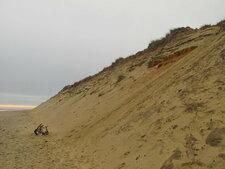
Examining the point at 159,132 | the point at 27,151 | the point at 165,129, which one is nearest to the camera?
the point at 165,129

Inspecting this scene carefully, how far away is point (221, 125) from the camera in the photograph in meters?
7.27

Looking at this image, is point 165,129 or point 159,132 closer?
point 165,129

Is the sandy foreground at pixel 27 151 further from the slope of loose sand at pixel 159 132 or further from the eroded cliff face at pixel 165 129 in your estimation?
the eroded cliff face at pixel 165 129

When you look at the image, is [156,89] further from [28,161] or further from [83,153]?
[28,161]

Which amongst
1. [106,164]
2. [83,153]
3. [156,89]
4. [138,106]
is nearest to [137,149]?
[106,164]

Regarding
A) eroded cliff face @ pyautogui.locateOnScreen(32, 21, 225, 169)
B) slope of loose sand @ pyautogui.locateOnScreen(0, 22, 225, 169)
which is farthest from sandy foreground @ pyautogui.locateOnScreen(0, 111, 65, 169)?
eroded cliff face @ pyautogui.locateOnScreen(32, 21, 225, 169)

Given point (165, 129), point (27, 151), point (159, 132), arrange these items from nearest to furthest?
1. point (165, 129)
2. point (159, 132)
3. point (27, 151)

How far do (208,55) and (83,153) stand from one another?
5845 millimetres

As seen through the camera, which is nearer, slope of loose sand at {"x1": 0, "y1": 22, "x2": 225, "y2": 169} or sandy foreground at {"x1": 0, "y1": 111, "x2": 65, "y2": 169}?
slope of loose sand at {"x1": 0, "y1": 22, "x2": 225, "y2": 169}

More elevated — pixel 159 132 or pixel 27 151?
pixel 27 151

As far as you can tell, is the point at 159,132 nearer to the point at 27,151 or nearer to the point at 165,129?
the point at 165,129

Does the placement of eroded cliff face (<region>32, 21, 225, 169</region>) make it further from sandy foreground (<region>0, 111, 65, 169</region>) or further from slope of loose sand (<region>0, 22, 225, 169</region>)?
sandy foreground (<region>0, 111, 65, 169</region>)

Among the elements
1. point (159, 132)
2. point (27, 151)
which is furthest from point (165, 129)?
point (27, 151)

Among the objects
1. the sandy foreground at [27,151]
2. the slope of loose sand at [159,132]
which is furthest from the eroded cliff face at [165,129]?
the sandy foreground at [27,151]
